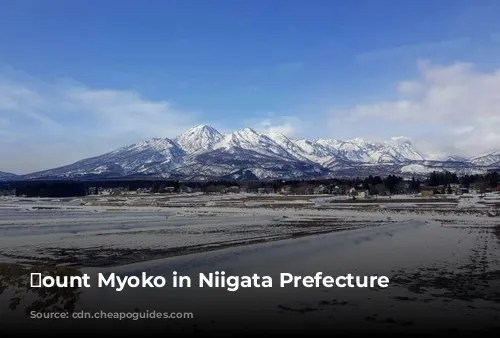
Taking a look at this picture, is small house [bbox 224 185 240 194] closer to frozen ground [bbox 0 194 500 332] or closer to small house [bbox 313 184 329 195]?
small house [bbox 313 184 329 195]

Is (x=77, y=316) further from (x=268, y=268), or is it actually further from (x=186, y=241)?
(x=186, y=241)

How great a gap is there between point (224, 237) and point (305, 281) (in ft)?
49.5

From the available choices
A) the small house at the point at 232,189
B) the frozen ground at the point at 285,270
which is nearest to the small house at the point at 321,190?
the small house at the point at 232,189

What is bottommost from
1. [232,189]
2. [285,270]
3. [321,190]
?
[285,270]

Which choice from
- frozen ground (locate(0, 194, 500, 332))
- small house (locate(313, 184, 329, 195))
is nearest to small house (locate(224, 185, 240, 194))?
small house (locate(313, 184, 329, 195))

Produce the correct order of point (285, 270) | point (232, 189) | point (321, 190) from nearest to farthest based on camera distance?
point (285, 270)
point (321, 190)
point (232, 189)

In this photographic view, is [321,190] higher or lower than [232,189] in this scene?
lower

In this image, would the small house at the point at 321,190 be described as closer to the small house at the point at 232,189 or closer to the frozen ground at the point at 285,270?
the small house at the point at 232,189

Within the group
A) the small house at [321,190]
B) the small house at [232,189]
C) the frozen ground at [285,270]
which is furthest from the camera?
the small house at [232,189]

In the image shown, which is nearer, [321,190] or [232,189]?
[321,190]

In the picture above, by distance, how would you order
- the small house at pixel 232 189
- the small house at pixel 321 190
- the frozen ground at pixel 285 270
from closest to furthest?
the frozen ground at pixel 285 270 → the small house at pixel 321 190 → the small house at pixel 232 189

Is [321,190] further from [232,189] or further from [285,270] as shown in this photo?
[285,270]

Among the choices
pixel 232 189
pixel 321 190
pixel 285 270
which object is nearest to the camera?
pixel 285 270

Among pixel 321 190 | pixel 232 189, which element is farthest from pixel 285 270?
pixel 232 189
